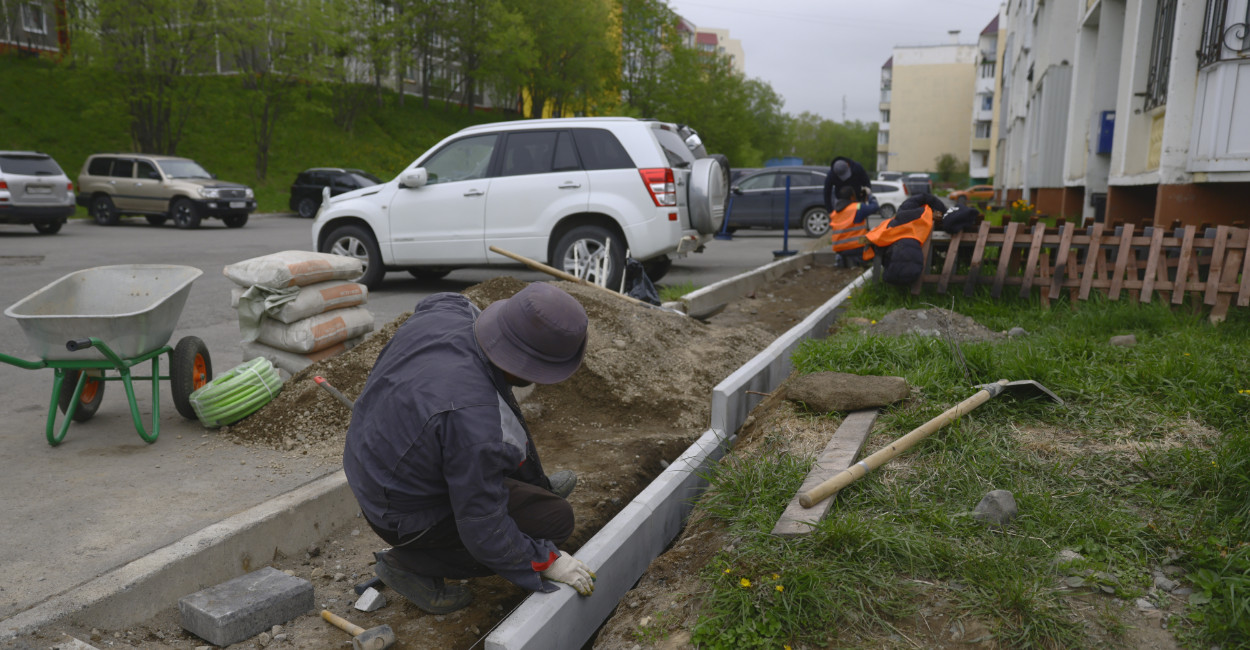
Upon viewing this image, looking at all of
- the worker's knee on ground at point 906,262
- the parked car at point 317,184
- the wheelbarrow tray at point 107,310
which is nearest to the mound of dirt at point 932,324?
the worker's knee on ground at point 906,262

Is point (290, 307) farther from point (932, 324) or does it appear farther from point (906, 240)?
point (906, 240)

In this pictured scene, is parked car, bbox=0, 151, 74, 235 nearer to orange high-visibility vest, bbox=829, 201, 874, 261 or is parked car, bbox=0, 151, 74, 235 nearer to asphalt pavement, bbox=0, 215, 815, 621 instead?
asphalt pavement, bbox=0, 215, 815, 621

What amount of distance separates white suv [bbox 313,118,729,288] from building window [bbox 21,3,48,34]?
31.9 m

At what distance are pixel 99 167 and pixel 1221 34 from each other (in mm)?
23316

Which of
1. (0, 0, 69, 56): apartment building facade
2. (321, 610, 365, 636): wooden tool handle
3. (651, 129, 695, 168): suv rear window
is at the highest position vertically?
(0, 0, 69, 56): apartment building facade

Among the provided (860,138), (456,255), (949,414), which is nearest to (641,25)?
(456,255)

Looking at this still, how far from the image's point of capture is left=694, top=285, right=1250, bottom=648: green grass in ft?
8.12

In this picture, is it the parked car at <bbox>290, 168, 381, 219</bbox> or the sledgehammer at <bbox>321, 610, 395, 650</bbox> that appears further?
the parked car at <bbox>290, 168, 381, 219</bbox>

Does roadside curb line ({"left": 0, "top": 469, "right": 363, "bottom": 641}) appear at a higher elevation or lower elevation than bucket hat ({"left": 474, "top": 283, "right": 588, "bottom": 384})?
lower

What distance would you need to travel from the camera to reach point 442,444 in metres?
2.52

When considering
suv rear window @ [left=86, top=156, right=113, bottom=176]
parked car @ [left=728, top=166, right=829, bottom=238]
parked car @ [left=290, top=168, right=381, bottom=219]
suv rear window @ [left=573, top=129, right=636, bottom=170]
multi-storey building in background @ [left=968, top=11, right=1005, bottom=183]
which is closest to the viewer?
suv rear window @ [left=573, top=129, right=636, bottom=170]

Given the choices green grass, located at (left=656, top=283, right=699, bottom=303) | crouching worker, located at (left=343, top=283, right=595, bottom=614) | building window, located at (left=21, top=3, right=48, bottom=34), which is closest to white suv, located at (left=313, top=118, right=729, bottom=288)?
green grass, located at (left=656, top=283, right=699, bottom=303)

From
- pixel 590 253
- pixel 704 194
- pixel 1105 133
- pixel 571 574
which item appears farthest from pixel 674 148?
pixel 1105 133

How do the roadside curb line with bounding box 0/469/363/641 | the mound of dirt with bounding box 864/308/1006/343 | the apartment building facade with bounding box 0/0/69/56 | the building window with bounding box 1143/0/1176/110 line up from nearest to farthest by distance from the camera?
the roadside curb line with bounding box 0/469/363/641, the mound of dirt with bounding box 864/308/1006/343, the building window with bounding box 1143/0/1176/110, the apartment building facade with bounding box 0/0/69/56
